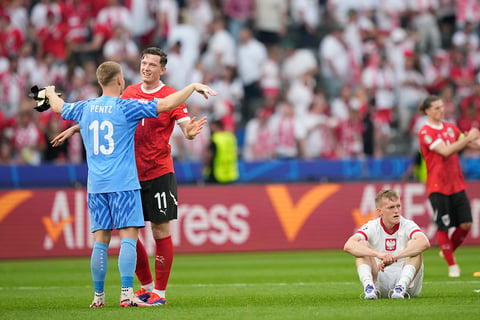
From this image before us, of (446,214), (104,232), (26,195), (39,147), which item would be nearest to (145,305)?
(104,232)

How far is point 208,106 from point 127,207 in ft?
43.8

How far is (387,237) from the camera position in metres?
9.57

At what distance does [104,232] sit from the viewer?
9.16 meters

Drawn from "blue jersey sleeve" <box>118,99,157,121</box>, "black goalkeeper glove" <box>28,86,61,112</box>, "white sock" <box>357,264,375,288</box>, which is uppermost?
"black goalkeeper glove" <box>28,86,61,112</box>

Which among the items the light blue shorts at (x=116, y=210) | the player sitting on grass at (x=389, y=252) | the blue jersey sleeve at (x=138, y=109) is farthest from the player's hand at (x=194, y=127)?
the player sitting on grass at (x=389, y=252)

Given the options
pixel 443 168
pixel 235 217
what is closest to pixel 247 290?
pixel 443 168

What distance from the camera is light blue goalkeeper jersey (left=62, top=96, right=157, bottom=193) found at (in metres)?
9.07

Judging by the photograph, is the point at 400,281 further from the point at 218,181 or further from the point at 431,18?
the point at 431,18

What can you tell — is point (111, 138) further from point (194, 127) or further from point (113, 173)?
point (194, 127)

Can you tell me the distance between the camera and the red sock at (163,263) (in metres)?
9.80

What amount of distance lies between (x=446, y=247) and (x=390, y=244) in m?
4.04

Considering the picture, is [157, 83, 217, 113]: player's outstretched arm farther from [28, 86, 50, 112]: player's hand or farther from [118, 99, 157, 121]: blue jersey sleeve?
[28, 86, 50, 112]: player's hand

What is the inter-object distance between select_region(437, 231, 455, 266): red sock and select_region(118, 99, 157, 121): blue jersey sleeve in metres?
5.99

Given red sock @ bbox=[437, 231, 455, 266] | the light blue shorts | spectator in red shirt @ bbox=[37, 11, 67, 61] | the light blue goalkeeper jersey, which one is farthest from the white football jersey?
spectator in red shirt @ bbox=[37, 11, 67, 61]
